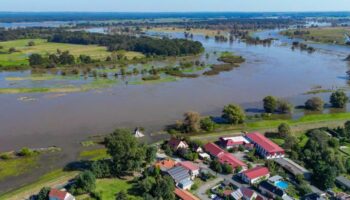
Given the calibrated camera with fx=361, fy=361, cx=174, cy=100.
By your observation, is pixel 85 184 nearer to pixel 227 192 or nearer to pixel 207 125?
pixel 227 192

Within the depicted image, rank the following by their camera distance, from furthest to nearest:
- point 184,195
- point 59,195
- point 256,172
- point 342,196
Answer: point 256,172
point 184,195
point 342,196
point 59,195

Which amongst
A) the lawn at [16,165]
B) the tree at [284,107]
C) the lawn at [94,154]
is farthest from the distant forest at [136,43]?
the lawn at [16,165]

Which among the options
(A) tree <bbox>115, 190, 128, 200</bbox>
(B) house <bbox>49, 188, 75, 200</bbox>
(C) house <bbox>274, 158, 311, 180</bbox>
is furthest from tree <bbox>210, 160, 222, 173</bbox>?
(B) house <bbox>49, 188, 75, 200</bbox>

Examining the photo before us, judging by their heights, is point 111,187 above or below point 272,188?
below

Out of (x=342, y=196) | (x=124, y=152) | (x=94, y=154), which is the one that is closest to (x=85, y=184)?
(x=124, y=152)

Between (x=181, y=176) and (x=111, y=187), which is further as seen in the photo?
(x=181, y=176)

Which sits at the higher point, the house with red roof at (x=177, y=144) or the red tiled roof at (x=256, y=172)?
the house with red roof at (x=177, y=144)

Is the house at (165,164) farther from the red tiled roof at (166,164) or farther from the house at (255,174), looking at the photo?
the house at (255,174)
